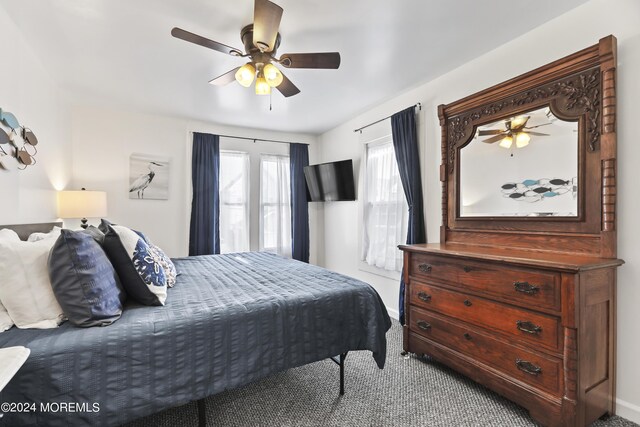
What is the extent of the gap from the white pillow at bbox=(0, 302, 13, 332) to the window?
3179 millimetres

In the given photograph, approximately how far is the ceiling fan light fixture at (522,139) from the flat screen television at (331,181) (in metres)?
2.17

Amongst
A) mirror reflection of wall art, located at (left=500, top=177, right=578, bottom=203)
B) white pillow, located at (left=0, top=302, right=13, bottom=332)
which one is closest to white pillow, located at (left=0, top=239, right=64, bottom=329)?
white pillow, located at (left=0, top=302, right=13, bottom=332)

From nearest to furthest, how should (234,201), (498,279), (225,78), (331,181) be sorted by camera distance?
(498,279) < (225,78) < (331,181) < (234,201)

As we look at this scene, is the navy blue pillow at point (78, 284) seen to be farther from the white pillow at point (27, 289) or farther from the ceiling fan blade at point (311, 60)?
the ceiling fan blade at point (311, 60)

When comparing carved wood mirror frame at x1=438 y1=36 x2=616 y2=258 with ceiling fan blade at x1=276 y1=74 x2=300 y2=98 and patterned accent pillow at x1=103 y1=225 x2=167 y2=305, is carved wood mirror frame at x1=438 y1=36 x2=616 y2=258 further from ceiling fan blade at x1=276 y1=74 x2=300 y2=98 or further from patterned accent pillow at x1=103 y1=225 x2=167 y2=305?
patterned accent pillow at x1=103 y1=225 x2=167 y2=305

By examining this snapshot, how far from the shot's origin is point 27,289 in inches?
52.3

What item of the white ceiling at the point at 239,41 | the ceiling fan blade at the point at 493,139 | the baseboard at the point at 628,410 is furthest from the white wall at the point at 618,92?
the ceiling fan blade at the point at 493,139

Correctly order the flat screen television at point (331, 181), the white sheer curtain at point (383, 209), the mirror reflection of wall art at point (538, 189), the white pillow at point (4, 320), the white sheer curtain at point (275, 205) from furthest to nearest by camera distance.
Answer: the white sheer curtain at point (275, 205)
the flat screen television at point (331, 181)
the white sheer curtain at point (383, 209)
the mirror reflection of wall art at point (538, 189)
the white pillow at point (4, 320)

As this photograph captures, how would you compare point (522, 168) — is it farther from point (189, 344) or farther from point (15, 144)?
point (15, 144)

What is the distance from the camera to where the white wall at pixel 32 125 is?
81.0 inches

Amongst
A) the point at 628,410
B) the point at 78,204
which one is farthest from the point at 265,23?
the point at 628,410

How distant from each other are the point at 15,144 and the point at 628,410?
4.39 m

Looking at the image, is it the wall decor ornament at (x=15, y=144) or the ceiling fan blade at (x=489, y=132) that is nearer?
the wall decor ornament at (x=15, y=144)

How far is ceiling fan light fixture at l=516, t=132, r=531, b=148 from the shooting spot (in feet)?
7.32
